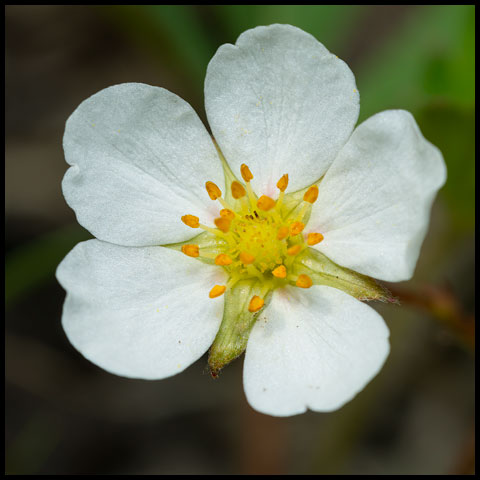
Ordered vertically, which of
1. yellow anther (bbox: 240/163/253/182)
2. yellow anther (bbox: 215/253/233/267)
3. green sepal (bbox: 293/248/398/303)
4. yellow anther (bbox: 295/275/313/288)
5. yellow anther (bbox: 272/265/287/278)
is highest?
yellow anther (bbox: 240/163/253/182)

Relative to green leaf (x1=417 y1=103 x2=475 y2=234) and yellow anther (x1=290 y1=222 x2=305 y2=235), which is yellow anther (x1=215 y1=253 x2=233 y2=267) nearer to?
yellow anther (x1=290 y1=222 x2=305 y2=235)

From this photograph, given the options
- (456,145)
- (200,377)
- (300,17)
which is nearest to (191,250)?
(456,145)

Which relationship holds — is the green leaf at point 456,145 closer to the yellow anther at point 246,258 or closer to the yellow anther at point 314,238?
the yellow anther at point 314,238

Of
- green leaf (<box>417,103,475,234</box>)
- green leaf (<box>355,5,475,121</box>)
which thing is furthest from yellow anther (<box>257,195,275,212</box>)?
green leaf (<box>355,5,475,121</box>)

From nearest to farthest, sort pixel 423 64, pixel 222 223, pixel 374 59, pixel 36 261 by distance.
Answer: pixel 222 223 < pixel 423 64 < pixel 36 261 < pixel 374 59

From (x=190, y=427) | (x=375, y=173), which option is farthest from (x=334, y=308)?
(x=190, y=427)

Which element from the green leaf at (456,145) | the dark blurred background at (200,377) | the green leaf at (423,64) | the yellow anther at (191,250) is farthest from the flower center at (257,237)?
the dark blurred background at (200,377)

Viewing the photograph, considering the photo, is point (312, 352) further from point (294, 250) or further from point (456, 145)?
point (456, 145)
